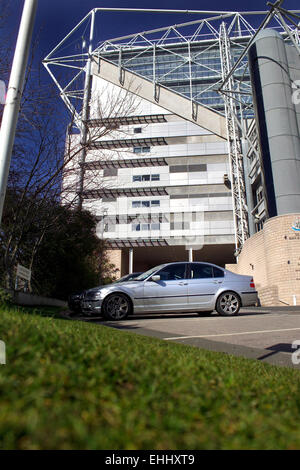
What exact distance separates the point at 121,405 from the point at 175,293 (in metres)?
8.72

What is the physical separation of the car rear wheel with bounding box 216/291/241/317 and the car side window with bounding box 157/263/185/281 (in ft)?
4.46

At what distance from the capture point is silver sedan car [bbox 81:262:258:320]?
9.38 meters

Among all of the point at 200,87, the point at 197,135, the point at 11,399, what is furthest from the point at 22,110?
the point at 200,87

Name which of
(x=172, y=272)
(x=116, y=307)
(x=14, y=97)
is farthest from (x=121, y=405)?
(x=172, y=272)

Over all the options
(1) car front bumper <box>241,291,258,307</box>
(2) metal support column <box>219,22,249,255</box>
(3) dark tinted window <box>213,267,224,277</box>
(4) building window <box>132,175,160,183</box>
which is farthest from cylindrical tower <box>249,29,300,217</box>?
(4) building window <box>132,175,160,183</box>

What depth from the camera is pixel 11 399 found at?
3.55 feet

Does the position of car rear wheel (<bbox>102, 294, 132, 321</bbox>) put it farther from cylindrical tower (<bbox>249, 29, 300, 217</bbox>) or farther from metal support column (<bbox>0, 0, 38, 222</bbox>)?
cylindrical tower (<bbox>249, 29, 300, 217</bbox>)

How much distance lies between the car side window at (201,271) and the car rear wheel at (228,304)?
2.49 ft

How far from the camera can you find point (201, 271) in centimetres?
1020

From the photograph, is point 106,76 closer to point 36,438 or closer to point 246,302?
point 246,302

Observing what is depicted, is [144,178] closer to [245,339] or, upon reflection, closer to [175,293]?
[175,293]

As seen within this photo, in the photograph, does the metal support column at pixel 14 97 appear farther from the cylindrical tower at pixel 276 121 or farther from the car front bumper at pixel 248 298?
the cylindrical tower at pixel 276 121
